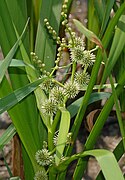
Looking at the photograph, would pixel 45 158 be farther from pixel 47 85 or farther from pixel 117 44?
pixel 117 44

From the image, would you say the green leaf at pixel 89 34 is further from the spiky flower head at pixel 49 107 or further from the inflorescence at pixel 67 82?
the spiky flower head at pixel 49 107

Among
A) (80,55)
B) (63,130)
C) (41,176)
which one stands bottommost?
(41,176)

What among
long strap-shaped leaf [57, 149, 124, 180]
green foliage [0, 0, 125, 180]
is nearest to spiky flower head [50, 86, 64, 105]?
green foliage [0, 0, 125, 180]

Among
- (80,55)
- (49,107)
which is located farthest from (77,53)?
(49,107)

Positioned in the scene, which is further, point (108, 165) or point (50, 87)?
point (50, 87)

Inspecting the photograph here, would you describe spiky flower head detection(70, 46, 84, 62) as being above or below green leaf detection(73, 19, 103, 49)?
below

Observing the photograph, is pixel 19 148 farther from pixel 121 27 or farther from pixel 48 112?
pixel 121 27

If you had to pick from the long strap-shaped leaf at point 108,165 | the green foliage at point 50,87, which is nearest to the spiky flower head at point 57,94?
the green foliage at point 50,87

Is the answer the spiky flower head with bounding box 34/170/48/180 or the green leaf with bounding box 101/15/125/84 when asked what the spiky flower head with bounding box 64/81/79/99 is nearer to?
the green leaf with bounding box 101/15/125/84
